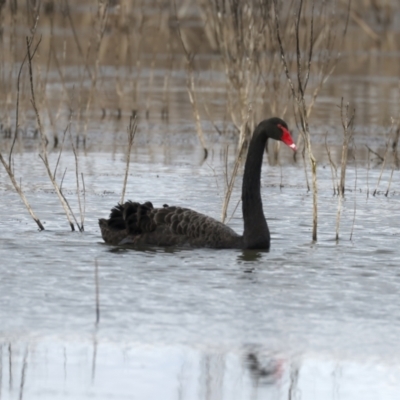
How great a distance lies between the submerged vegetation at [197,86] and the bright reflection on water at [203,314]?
44cm

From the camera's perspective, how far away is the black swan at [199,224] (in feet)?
24.1

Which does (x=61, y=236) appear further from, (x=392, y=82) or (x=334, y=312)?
(x=392, y=82)

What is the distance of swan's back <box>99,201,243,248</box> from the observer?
24.1ft

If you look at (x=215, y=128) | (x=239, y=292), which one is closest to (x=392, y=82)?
(x=215, y=128)

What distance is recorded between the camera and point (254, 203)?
7.46m

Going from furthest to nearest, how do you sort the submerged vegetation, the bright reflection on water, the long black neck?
1. the submerged vegetation
2. the long black neck
3. the bright reflection on water

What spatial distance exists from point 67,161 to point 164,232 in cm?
437

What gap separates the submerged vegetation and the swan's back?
0.32 m

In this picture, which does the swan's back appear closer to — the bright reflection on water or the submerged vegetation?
the bright reflection on water

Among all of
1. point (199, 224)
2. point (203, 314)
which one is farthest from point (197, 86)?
point (203, 314)

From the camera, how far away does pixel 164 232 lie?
7.41 m

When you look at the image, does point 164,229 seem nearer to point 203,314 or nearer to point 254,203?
point 254,203

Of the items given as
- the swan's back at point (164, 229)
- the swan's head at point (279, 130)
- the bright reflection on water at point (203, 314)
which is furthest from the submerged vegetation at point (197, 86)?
the bright reflection on water at point (203, 314)

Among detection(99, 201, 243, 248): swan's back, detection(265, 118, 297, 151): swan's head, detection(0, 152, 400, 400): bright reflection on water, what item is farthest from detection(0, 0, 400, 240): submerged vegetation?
detection(0, 152, 400, 400): bright reflection on water
